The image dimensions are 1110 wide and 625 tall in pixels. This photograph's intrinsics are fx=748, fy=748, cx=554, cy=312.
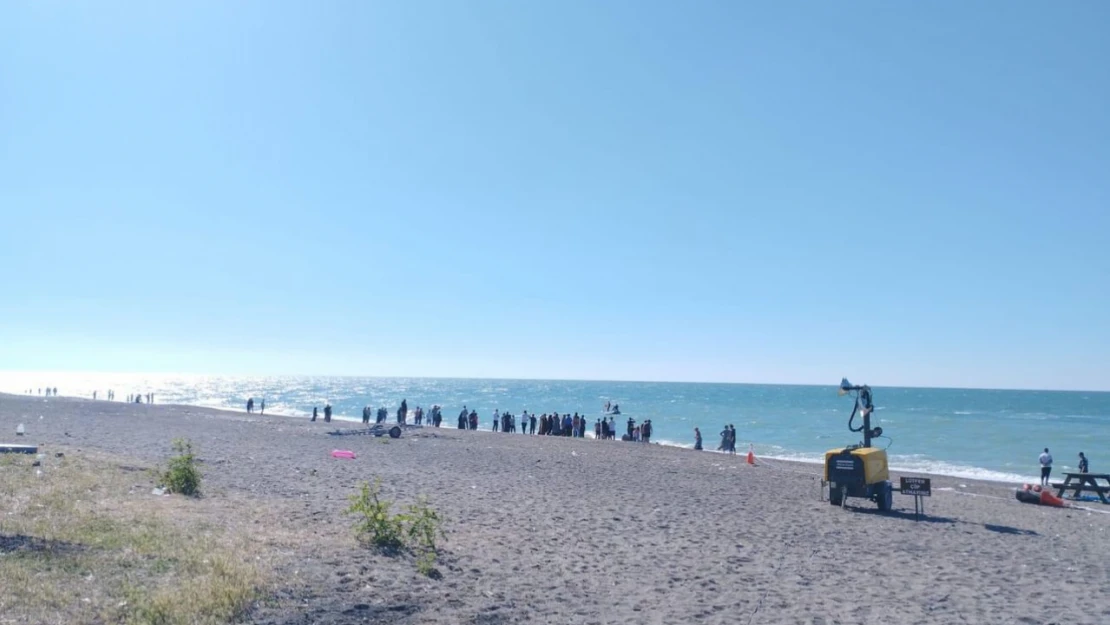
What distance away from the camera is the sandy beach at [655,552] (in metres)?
8.07

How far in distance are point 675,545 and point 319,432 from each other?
2701 centimetres

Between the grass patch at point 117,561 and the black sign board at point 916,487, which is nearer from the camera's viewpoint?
the grass patch at point 117,561

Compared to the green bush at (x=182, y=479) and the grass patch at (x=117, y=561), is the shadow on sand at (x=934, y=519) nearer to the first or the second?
the grass patch at (x=117, y=561)

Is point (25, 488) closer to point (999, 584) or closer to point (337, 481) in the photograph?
point (337, 481)

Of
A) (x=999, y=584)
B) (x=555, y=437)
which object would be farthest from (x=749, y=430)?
(x=999, y=584)

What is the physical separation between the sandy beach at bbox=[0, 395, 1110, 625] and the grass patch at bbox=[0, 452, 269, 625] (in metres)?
0.52

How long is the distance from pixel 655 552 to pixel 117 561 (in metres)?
6.96

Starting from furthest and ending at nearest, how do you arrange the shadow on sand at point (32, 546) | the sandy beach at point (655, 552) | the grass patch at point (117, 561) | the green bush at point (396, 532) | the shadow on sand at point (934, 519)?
the shadow on sand at point (934, 519) < the green bush at point (396, 532) < the sandy beach at point (655, 552) < the shadow on sand at point (32, 546) < the grass patch at point (117, 561)

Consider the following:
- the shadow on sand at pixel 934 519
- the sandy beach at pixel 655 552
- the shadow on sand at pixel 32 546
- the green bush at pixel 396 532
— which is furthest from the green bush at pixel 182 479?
the shadow on sand at pixel 934 519

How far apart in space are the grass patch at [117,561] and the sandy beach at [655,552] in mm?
517

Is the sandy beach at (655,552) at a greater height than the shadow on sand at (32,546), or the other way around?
the shadow on sand at (32,546)

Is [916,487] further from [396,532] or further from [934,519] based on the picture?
[396,532]

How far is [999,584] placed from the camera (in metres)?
10.0

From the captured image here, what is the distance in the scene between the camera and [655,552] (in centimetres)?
1108
